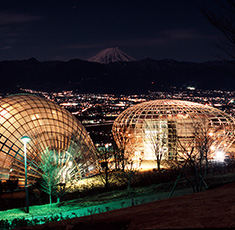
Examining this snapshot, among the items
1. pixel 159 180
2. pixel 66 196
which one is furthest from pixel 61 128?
pixel 159 180

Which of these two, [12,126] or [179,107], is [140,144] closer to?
[179,107]

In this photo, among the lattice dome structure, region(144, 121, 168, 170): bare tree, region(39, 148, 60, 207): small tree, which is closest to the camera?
region(39, 148, 60, 207): small tree

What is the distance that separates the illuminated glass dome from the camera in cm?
2167

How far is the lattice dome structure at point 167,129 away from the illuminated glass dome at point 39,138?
9.76m

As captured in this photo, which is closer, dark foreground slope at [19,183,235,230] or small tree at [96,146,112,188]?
dark foreground slope at [19,183,235,230]

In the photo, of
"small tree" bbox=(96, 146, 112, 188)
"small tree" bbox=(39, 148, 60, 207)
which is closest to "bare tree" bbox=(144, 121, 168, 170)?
"small tree" bbox=(96, 146, 112, 188)

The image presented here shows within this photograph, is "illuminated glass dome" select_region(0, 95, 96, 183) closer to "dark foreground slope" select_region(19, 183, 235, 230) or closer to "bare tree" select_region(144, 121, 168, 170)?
"bare tree" select_region(144, 121, 168, 170)

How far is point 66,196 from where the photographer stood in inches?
819

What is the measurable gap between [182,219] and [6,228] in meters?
6.74

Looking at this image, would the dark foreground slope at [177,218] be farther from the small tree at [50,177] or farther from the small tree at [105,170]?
the small tree at [105,170]

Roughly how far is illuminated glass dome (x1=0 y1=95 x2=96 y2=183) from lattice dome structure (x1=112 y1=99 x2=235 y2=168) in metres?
9.76

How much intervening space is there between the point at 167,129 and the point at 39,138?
19.2m

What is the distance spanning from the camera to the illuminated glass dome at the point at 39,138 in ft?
71.1

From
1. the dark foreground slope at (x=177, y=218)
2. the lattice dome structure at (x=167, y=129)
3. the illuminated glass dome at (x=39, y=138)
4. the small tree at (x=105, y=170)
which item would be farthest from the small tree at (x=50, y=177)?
the lattice dome structure at (x=167, y=129)
